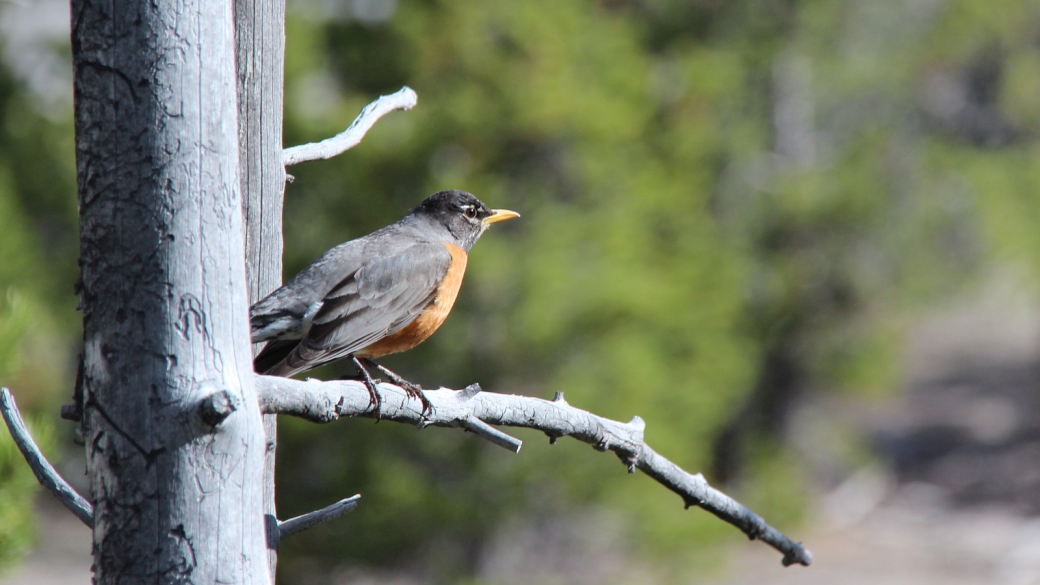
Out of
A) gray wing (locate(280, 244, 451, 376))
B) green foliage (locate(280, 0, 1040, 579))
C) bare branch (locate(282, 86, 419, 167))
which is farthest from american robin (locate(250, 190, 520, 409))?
green foliage (locate(280, 0, 1040, 579))

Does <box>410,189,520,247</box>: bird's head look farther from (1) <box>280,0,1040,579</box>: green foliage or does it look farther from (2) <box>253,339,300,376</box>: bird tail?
(1) <box>280,0,1040,579</box>: green foliage

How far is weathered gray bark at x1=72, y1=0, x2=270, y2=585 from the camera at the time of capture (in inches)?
61.1

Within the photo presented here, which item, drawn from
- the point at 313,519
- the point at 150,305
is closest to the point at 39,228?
the point at 313,519

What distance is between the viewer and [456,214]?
468 cm

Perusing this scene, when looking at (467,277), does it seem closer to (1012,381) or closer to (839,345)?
(839,345)

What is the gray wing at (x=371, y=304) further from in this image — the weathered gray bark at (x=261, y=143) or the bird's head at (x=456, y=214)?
the weathered gray bark at (x=261, y=143)

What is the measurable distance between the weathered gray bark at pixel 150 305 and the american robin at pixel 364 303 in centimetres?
116

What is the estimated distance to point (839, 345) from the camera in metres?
12.7

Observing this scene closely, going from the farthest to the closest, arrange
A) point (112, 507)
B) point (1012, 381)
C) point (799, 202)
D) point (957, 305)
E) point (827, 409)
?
point (1012, 381), point (827, 409), point (957, 305), point (799, 202), point (112, 507)

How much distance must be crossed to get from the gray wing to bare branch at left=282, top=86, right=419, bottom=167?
731 mm

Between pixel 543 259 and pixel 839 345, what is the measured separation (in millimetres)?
6025

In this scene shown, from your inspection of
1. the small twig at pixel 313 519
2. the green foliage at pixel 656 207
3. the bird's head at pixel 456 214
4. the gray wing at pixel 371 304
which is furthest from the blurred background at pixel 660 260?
the bird's head at pixel 456 214

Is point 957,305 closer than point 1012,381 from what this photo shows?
Yes

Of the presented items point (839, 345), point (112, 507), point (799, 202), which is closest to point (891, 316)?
point (839, 345)
